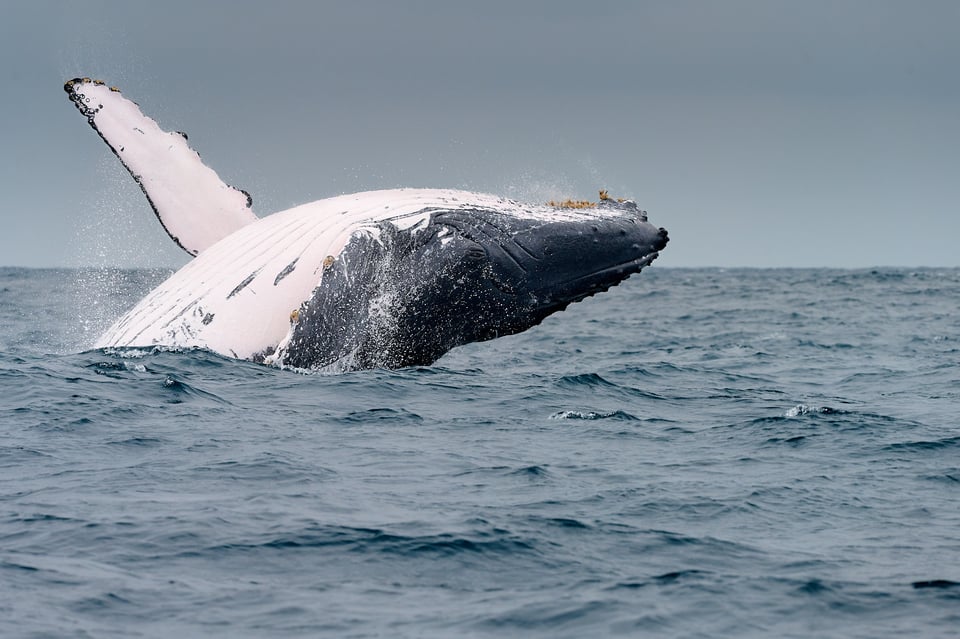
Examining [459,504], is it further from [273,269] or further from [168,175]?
[168,175]

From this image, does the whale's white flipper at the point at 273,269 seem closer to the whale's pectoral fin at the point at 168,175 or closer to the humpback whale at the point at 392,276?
the humpback whale at the point at 392,276

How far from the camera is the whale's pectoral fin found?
1138cm

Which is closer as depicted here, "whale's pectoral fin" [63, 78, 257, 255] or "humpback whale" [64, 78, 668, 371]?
"humpback whale" [64, 78, 668, 371]

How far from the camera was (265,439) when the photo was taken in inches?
340

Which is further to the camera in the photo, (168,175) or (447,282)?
(168,175)

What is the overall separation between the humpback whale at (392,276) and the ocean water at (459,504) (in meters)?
0.43

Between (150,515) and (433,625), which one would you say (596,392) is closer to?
(150,515)

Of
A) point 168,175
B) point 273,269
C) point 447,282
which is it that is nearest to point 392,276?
point 447,282

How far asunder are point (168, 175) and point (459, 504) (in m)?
5.79

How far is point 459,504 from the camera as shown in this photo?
711 centimetres

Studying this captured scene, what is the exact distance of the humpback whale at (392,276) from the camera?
31.9ft

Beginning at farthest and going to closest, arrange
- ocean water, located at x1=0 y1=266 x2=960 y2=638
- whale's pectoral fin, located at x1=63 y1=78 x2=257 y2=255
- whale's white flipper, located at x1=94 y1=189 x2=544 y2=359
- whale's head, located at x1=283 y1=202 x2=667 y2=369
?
whale's pectoral fin, located at x1=63 y1=78 x2=257 y2=255 → whale's white flipper, located at x1=94 y1=189 x2=544 y2=359 → whale's head, located at x1=283 y1=202 x2=667 y2=369 → ocean water, located at x1=0 y1=266 x2=960 y2=638

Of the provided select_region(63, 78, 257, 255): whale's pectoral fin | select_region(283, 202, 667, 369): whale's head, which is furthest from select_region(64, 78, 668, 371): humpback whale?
select_region(63, 78, 257, 255): whale's pectoral fin

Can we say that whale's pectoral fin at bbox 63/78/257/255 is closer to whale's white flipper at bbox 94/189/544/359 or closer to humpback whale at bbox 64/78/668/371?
humpback whale at bbox 64/78/668/371
